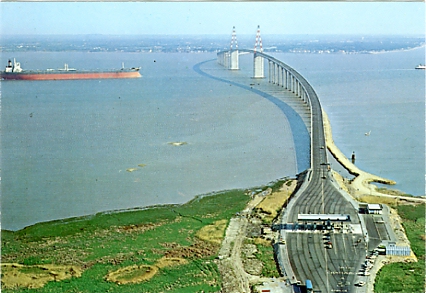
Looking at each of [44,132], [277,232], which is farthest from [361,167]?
[44,132]

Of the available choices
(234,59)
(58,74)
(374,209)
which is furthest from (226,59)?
(374,209)

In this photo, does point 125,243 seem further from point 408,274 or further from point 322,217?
point 408,274

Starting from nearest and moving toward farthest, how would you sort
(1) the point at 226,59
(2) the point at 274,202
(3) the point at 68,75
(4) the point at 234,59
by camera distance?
(2) the point at 274,202 → (3) the point at 68,75 → (4) the point at 234,59 → (1) the point at 226,59

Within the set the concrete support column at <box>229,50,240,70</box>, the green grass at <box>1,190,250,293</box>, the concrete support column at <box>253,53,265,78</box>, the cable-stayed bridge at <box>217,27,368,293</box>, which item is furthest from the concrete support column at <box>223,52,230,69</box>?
the green grass at <box>1,190,250,293</box>

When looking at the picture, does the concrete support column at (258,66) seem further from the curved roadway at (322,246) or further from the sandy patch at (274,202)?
the sandy patch at (274,202)

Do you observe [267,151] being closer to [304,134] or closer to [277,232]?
[304,134]

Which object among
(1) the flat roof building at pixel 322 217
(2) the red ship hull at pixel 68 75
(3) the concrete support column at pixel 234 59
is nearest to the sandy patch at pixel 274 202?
(1) the flat roof building at pixel 322 217
